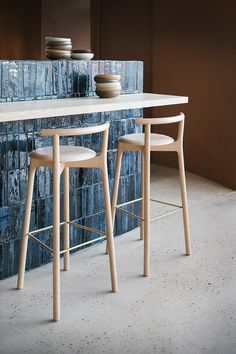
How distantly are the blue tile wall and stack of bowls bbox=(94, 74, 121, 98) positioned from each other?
14 centimetres

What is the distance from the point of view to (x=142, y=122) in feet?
9.86

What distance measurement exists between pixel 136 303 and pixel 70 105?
3.39ft

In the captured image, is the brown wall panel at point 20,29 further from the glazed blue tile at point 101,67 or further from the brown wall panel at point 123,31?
the glazed blue tile at point 101,67

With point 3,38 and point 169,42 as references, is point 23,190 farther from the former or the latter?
point 3,38

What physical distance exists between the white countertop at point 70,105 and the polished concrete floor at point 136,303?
0.91m

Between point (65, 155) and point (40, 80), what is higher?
point (40, 80)

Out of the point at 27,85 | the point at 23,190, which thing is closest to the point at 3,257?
the point at 23,190

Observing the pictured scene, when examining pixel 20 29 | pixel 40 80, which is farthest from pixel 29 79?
pixel 20 29

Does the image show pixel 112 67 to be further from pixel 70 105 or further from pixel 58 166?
pixel 58 166

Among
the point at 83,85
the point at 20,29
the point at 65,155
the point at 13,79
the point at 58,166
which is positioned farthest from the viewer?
the point at 20,29

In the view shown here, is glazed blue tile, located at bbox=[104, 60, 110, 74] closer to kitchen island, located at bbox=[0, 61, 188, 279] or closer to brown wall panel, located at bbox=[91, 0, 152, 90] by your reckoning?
kitchen island, located at bbox=[0, 61, 188, 279]

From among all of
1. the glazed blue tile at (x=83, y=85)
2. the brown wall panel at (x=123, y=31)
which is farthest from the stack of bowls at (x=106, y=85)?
the brown wall panel at (x=123, y=31)

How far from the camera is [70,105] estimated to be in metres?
2.85

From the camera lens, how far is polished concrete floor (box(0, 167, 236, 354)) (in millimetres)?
2391
